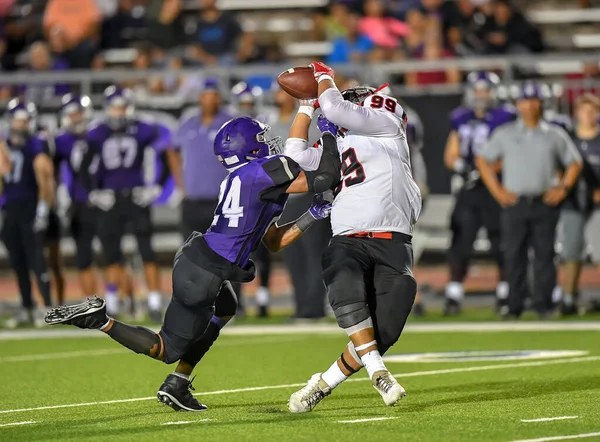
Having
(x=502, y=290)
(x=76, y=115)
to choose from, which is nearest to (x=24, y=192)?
(x=76, y=115)

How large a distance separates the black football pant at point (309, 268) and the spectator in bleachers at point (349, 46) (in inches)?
194

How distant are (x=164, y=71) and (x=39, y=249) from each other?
285 cm

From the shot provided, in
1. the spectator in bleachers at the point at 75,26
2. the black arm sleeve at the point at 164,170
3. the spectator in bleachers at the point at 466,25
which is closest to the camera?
the black arm sleeve at the point at 164,170

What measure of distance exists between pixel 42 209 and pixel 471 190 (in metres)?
4.24

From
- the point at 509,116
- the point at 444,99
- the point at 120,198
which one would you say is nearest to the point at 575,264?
the point at 509,116

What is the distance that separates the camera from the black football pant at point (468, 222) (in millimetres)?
12742

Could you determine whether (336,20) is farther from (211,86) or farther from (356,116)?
(356,116)

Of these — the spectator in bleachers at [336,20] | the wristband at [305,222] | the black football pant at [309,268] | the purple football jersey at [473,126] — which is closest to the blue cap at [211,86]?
the black football pant at [309,268]

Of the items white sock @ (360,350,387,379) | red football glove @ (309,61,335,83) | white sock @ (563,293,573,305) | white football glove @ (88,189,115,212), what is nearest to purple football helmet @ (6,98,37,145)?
white football glove @ (88,189,115,212)

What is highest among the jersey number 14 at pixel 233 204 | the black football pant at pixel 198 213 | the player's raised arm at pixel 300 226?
the jersey number 14 at pixel 233 204

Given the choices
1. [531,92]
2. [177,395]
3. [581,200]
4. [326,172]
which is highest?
[326,172]

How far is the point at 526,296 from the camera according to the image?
12.5 m

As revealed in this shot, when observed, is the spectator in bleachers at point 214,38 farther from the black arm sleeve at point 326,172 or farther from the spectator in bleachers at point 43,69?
the black arm sleeve at point 326,172

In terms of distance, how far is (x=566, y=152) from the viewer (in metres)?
12.2
